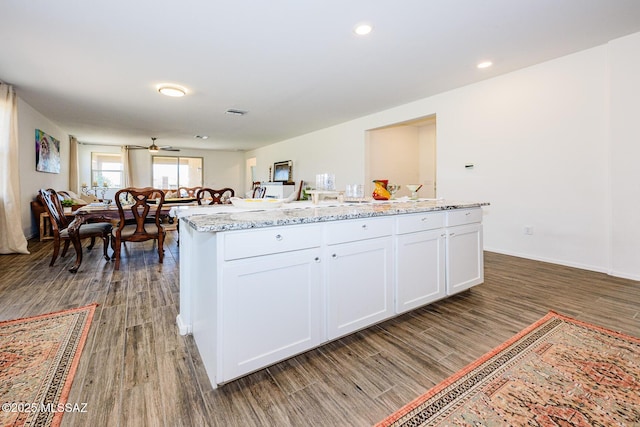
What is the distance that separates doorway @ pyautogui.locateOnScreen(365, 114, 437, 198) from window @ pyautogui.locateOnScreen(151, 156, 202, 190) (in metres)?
7.51

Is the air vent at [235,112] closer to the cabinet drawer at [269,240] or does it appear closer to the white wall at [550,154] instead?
the white wall at [550,154]

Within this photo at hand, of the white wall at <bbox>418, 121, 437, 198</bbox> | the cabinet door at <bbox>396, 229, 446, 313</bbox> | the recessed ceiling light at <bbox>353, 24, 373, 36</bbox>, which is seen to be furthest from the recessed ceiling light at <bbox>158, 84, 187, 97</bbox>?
the white wall at <bbox>418, 121, 437, 198</bbox>

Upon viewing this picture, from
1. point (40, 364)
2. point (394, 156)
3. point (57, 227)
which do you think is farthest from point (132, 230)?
point (394, 156)

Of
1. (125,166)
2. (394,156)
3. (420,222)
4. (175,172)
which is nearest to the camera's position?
(420,222)

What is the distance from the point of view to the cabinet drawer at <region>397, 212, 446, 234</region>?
1.94 m

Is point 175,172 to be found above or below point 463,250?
above

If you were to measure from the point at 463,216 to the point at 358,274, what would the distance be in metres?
1.20

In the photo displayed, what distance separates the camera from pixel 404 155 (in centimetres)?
667

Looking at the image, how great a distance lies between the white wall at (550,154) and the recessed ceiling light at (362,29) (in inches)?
89.9

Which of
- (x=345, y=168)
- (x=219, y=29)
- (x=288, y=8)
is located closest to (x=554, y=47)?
(x=288, y=8)

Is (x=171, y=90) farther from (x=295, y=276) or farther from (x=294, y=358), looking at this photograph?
(x=294, y=358)

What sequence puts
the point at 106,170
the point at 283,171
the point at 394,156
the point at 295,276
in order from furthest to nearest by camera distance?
the point at 106,170, the point at 283,171, the point at 394,156, the point at 295,276

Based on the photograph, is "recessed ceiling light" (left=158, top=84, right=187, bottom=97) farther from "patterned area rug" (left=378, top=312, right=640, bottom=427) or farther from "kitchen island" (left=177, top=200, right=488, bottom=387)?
"patterned area rug" (left=378, top=312, right=640, bottom=427)

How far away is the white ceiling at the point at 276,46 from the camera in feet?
7.69
